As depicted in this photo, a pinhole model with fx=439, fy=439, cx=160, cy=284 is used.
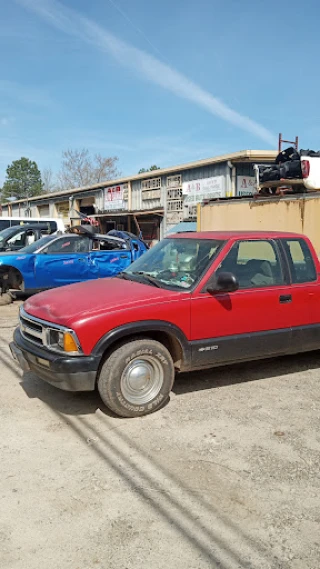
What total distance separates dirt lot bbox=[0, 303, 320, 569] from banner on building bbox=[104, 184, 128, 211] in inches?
742

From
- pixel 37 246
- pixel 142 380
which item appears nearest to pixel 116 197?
pixel 37 246

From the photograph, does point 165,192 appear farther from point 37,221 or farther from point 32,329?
point 32,329

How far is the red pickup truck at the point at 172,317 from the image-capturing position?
3.77 m

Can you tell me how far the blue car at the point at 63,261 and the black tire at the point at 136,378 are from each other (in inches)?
257

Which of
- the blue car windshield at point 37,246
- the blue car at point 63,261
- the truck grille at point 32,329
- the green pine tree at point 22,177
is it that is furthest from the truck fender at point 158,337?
the green pine tree at point 22,177

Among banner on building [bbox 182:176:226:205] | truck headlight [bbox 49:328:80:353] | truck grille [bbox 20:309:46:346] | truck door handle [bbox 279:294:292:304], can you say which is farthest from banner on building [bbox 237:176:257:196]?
truck headlight [bbox 49:328:80:353]

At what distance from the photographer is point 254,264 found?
4777mm

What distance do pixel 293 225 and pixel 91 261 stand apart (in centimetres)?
481

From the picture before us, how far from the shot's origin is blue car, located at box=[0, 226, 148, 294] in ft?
32.4

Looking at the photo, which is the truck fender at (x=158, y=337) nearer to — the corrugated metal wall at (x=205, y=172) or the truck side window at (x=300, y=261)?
the truck side window at (x=300, y=261)

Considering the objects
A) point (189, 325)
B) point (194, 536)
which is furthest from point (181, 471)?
point (189, 325)

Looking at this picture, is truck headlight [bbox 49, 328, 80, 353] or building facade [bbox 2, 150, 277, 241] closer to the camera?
truck headlight [bbox 49, 328, 80, 353]

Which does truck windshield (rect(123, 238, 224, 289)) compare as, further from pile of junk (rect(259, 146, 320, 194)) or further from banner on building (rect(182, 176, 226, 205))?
banner on building (rect(182, 176, 226, 205))

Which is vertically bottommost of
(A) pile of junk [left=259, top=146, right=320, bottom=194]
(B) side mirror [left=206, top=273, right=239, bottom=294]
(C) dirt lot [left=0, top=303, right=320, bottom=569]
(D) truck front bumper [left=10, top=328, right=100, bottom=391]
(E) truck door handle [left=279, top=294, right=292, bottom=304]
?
(C) dirt lot [left=0, top=303, right=320, bottom=569]
